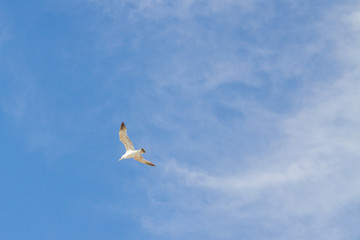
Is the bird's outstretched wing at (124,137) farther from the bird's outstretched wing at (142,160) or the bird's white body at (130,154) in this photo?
the bird's outstretched wing at (142,160)

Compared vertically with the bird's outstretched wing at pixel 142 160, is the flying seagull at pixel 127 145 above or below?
below

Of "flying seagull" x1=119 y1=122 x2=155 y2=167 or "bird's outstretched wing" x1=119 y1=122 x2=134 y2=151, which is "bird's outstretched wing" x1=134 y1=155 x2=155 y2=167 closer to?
"flying seagull" x1=119 y1=122 x2=155 y2=167

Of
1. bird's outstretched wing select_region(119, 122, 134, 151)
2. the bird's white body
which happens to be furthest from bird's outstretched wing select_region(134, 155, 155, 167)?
bird's outstretched wing select_region(119, 122, 134, 151)

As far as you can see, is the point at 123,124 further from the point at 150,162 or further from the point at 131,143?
the point at 150,162

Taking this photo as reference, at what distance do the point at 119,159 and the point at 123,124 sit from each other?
7.84 meters

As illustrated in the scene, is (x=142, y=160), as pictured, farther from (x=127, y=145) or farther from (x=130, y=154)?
(x=127, y=145)

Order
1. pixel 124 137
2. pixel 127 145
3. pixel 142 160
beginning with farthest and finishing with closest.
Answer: pixel 142 160 → pixel 127 145 → pixel 124 137

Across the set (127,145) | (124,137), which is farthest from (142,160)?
(124,137)

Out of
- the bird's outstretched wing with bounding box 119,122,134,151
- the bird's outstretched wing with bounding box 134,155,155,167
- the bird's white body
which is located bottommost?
the bird's white body

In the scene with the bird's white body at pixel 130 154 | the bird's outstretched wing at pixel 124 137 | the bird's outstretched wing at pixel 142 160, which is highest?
the bird's outstretched wing at pixel 142 160

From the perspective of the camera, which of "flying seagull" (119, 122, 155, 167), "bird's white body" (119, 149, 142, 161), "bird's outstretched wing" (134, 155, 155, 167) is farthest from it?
"bird's outstretched wing" (134, 155, 155, 167)

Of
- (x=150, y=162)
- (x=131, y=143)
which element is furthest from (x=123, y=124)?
(x=150, y=162)

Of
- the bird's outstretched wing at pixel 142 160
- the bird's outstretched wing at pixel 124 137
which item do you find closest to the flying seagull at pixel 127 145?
the bird's outstretched wing at pixel 124 137

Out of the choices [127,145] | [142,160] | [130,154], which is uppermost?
[142,160]
